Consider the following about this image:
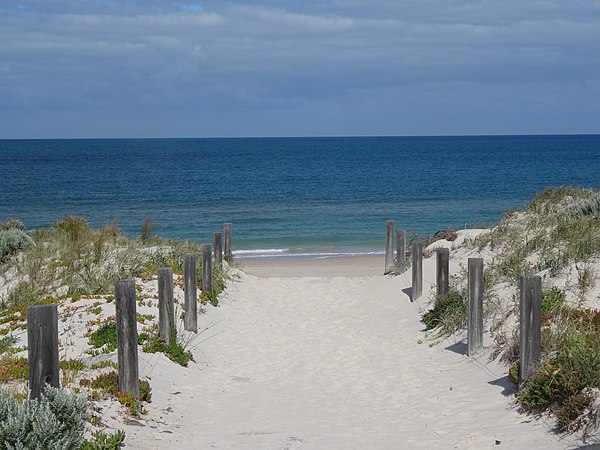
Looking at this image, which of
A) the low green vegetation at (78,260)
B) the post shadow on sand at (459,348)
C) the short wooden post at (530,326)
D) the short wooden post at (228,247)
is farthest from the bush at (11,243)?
the short wooden post at (530,326)

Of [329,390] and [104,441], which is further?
[329,390]

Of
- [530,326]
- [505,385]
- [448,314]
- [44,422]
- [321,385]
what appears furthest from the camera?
[448,314]

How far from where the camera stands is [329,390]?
10.9m

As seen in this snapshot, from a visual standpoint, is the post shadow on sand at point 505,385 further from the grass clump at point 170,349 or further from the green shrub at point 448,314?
the grass clump at point 170,349

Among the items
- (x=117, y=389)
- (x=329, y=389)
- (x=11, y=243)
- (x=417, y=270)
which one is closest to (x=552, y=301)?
(x=329, y=389)

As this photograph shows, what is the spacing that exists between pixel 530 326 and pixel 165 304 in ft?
17.3

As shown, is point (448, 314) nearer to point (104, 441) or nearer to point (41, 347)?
point (104, 441)

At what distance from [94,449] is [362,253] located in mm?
22194

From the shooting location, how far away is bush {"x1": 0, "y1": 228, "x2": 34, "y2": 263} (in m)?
18.9

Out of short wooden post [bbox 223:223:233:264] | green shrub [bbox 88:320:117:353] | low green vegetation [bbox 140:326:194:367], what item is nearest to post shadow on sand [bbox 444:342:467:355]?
low green vegetation [bbox 140:326:194:367]

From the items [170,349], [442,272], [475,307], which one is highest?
[442,272]

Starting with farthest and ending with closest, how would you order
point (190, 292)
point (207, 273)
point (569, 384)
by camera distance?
point (207, 273), point (190, 292), point (569, 384)

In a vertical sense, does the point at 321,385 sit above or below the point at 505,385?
below

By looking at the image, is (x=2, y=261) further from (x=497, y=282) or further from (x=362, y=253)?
(x=362, y=253)
